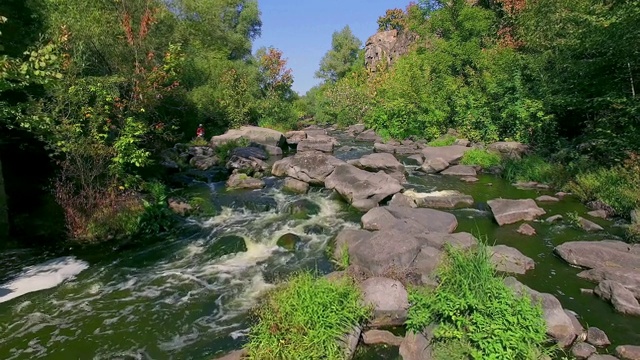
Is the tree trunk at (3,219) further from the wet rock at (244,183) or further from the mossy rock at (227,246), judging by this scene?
the wet rock at (244,183)

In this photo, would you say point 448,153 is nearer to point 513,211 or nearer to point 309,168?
point 309,168

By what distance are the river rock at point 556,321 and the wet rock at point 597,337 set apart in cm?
27

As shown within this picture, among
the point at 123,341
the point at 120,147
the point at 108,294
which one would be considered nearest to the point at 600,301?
the point at 123,341

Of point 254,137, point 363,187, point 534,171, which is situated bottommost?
point 534,171

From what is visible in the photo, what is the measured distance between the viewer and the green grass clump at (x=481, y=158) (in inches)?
821

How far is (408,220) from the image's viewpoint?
11633 mm

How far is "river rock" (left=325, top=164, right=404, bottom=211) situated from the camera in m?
15.0

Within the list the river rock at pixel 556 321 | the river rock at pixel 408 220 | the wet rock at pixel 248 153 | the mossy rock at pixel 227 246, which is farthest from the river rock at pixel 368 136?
the river rock at pixel 556 321

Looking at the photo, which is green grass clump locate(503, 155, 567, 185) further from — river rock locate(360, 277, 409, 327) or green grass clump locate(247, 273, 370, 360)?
green grass clump locate(247, 273, 370, 360)

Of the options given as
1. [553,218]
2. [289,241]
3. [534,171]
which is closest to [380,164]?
[534,171]

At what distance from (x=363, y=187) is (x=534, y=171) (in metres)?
8.43

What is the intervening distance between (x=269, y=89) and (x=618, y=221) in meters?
34.9

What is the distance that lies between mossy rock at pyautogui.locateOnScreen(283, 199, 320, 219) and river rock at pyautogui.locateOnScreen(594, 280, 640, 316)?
872 cm

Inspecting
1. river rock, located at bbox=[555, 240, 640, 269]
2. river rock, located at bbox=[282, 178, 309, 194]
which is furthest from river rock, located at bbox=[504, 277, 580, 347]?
river rock, located at bbox=[282, 178, 309, 194]
